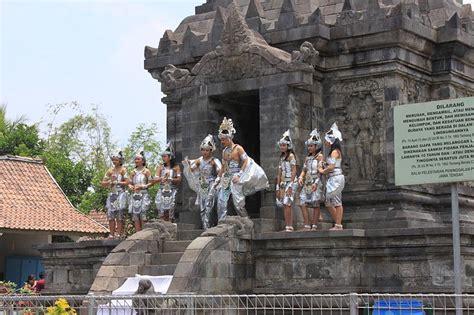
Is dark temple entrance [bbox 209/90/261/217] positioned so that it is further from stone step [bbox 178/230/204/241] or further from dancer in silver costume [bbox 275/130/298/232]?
dancer in silver costume [bbox 275/130/298/232]

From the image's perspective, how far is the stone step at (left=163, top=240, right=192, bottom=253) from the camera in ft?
61.6

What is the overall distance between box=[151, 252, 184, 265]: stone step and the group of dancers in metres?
1.03

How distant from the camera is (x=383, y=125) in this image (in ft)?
64.8

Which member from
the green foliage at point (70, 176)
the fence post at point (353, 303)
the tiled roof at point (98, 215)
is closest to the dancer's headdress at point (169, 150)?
the fence post at point (353, 303)

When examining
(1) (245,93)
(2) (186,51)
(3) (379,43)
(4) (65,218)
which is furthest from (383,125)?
(4) (65,218)

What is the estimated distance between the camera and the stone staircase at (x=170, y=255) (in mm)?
18188

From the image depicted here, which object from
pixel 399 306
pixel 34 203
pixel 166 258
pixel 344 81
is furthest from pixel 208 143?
pixel 34 203

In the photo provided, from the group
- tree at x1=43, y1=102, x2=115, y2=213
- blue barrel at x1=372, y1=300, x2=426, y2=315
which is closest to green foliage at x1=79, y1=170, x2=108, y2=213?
tree at x1=43, y1=102, x2=115, y2=213

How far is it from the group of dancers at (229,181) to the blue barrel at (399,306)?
11.7 ft

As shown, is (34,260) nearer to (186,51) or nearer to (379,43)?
(186,51)

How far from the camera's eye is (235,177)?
733 inches

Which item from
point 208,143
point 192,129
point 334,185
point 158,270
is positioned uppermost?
point 192,129

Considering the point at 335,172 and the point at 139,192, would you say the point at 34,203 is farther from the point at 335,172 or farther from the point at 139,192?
the point at 335,172

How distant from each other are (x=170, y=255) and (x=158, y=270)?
46cm
